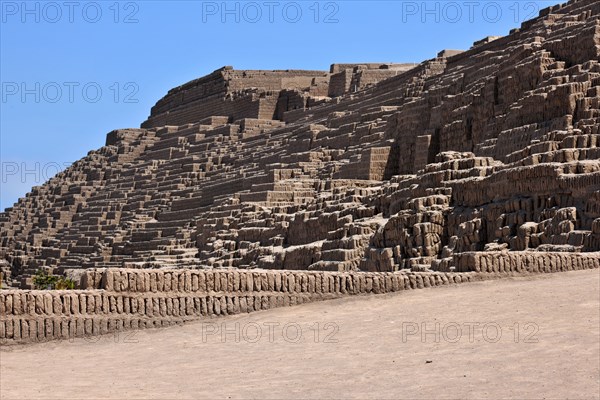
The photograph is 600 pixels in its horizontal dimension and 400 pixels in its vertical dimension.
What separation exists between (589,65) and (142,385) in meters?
19.8

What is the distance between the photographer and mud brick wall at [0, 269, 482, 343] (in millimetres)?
14406

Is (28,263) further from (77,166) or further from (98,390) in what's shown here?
(98,390)

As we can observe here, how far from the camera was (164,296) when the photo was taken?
15234 mm

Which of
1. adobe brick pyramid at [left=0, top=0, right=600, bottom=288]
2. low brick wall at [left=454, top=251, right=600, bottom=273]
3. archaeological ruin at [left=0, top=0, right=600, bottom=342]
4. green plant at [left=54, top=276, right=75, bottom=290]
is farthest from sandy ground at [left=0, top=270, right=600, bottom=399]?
green plant at [left=54, top=276, right=75, bottom=290]

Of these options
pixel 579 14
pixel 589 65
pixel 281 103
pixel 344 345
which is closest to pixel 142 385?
pixel 344 345

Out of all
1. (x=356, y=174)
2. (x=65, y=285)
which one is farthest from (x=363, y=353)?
(x=356, y=174)

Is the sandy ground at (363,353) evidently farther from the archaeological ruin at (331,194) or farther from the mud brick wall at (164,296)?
the archaeological ruin at (331,194)

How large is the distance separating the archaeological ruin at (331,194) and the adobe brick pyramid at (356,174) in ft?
0.22

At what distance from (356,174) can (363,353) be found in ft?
84.5

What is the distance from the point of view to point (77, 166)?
235ft

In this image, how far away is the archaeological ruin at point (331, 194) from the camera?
51.6 feet

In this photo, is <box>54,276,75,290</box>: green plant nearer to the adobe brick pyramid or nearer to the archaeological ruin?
the archaeological ruin

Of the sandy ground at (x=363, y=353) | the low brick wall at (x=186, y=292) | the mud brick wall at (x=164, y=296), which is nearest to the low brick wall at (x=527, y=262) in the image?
the low brick wall at (x=186, y=292)

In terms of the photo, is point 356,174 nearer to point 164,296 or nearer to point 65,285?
point 65,285
